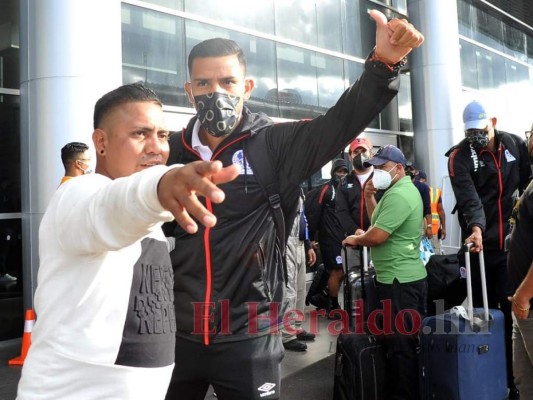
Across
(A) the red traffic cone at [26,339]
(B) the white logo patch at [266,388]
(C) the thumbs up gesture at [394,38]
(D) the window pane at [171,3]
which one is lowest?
(A) the red traffic cone at [26,339]

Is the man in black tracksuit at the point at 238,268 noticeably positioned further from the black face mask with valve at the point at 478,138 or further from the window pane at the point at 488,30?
the window pane at the point at 488,30

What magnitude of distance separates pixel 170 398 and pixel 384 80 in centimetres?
141

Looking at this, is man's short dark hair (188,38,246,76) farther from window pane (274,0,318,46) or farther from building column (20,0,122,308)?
window pane (274,0,318,46)

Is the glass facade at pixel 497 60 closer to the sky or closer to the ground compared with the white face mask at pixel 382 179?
closer to the sky

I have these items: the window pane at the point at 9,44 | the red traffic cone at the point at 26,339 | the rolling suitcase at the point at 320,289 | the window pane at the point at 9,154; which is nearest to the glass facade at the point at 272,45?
the window pane at the point at 9,44

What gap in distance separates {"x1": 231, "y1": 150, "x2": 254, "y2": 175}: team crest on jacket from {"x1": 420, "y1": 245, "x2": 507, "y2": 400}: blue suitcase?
1.99 meters

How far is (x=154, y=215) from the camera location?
3.84ft

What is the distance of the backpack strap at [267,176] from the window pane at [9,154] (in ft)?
16.8

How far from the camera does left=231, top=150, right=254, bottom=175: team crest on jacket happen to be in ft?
6.92

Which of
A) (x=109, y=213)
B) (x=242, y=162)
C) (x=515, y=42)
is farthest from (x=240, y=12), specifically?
(x=515, y=42)

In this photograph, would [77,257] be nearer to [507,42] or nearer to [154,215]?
[154,215]

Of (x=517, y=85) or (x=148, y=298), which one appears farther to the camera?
(x=517, y=85)

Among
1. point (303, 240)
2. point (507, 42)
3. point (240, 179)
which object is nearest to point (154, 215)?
point (240, 179)

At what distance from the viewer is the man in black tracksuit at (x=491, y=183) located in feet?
13.5
